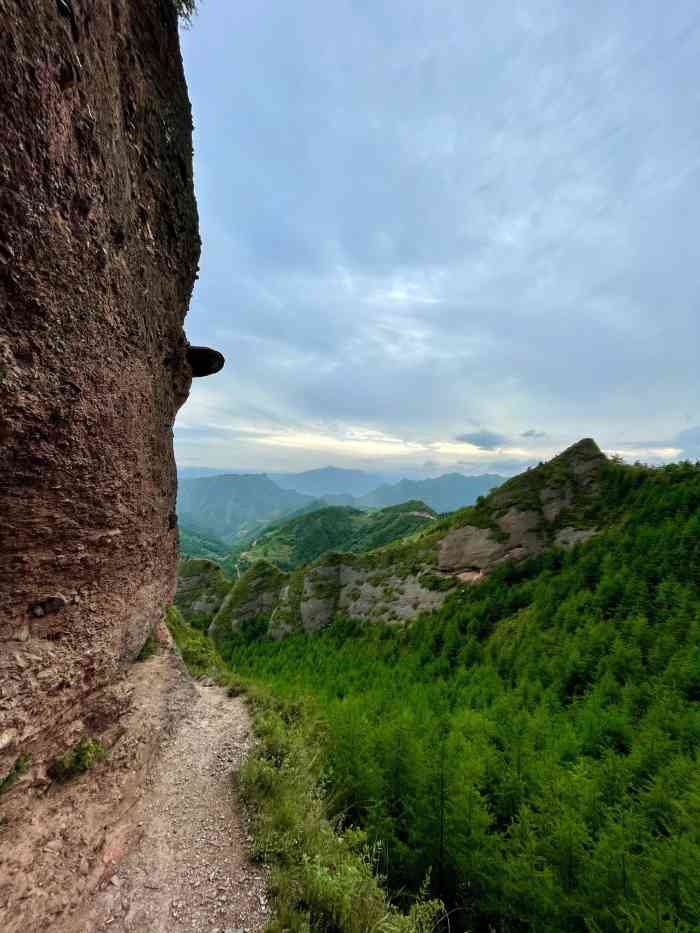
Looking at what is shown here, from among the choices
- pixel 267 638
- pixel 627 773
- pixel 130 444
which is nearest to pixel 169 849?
pixel 130 444

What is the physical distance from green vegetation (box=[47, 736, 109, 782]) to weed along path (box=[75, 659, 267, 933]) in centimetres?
161

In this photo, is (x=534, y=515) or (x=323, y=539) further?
(x=323, y=539)

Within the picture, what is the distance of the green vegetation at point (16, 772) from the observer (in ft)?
16.6

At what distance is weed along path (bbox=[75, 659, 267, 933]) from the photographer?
18.2ft

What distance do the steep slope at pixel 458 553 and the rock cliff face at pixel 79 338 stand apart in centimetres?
2283

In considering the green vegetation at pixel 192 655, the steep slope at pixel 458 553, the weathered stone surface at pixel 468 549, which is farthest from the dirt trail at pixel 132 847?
the weathered stone surface at pixel 468 549

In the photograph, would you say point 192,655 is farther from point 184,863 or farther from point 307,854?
point 307,854

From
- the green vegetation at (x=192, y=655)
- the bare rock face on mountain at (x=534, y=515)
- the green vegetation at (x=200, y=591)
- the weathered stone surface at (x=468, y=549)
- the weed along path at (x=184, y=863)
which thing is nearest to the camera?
the weed along path at (x=184, y=863)

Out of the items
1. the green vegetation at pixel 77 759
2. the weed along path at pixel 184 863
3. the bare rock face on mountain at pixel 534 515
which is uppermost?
the bare rock face on mountain at pixel 534 515

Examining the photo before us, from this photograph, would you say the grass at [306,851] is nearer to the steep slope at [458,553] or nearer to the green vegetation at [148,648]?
the green vegetation at [148,648]

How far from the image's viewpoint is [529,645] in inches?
646

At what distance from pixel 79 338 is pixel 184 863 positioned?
385 inches

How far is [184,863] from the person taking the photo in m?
6.49

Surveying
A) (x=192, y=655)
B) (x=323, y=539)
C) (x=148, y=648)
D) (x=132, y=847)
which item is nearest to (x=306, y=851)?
(x=132, y=847)
